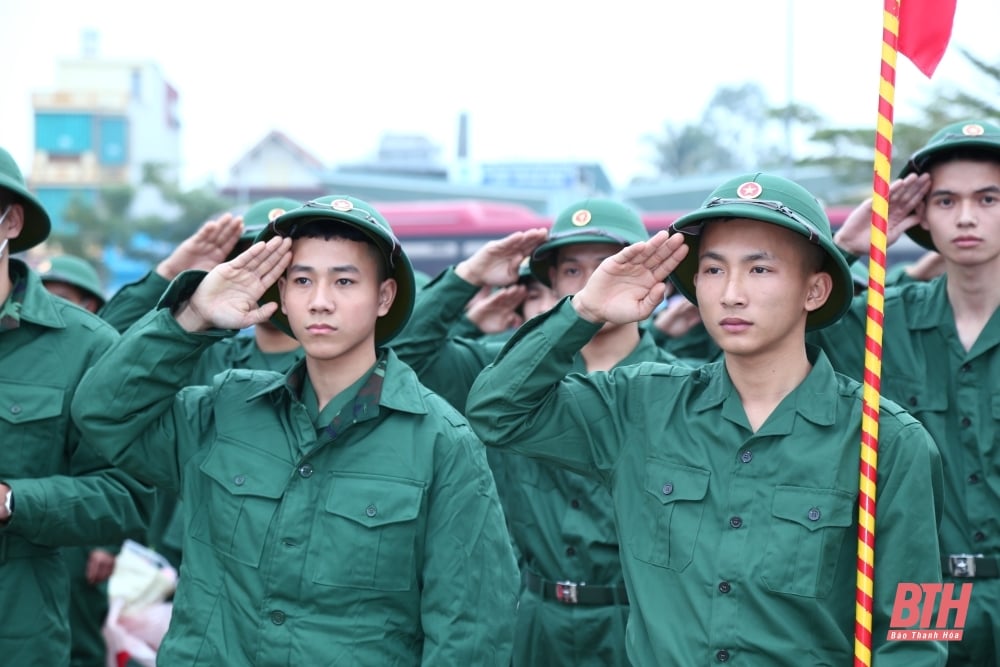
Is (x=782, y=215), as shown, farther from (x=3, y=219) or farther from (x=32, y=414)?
(x=3, y=219)

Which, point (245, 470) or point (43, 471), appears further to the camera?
point (43, 471)

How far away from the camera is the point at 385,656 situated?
10.3 ft

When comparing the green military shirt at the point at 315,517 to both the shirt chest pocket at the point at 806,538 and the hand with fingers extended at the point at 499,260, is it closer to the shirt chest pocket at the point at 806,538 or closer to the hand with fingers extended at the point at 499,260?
the shirt chest pocket at the point at 806,538

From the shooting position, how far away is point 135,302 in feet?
16.6

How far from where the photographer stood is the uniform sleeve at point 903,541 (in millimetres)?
2791

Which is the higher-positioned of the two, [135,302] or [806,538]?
[135,302]

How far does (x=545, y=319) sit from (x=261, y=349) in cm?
265

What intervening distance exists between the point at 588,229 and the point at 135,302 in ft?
6.65

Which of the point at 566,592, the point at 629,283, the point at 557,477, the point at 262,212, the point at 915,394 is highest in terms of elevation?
the point at 262,212

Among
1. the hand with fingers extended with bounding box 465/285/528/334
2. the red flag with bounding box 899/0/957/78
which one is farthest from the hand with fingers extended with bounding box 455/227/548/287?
the red flag with bounding box 899/0/957/78

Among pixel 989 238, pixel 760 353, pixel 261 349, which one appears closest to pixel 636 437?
pixel 760 353

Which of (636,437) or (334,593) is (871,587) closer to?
(636,437)

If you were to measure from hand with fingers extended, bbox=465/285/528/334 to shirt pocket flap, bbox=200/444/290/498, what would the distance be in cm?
218

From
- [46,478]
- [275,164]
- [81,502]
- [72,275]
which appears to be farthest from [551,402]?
[275,164]
